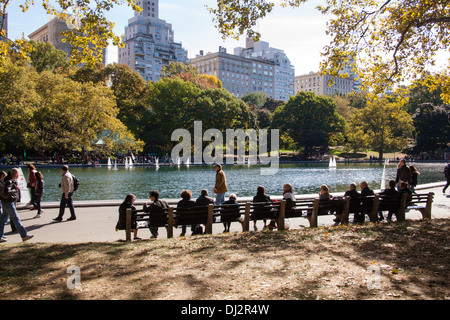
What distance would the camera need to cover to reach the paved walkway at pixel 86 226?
902 centimetres

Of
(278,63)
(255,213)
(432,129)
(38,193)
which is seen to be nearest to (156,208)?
(255,213)

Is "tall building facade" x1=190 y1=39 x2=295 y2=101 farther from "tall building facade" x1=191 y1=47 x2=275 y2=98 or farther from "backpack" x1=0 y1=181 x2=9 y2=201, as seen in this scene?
"backpack" x1=0 y1=181 x2=9 y2=201

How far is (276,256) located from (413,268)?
7.51 ft

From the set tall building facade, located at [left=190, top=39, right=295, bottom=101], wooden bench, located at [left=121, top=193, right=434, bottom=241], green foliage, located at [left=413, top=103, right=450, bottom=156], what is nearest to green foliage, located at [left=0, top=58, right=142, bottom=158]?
wooden bench, located at [left=121, top=193, right=434, bottom=241]

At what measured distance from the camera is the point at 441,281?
17.2 feet

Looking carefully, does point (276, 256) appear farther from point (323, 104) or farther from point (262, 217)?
point (323, 104)

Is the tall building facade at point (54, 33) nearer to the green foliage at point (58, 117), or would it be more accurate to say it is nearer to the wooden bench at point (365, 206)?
the green foliage at point (58, 117)

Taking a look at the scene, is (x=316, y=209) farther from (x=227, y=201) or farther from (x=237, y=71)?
(x=237, y=71)

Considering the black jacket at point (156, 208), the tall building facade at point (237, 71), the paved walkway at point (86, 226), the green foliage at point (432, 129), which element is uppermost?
the tall building facade at point (237, 71)

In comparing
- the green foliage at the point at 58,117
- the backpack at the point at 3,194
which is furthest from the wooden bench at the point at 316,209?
the green foliage at the point at 58,117

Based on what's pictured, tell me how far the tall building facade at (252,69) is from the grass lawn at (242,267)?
151937 mm

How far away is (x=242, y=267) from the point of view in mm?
5898

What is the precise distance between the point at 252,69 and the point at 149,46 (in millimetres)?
49747

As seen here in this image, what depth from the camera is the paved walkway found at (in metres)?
9.02
